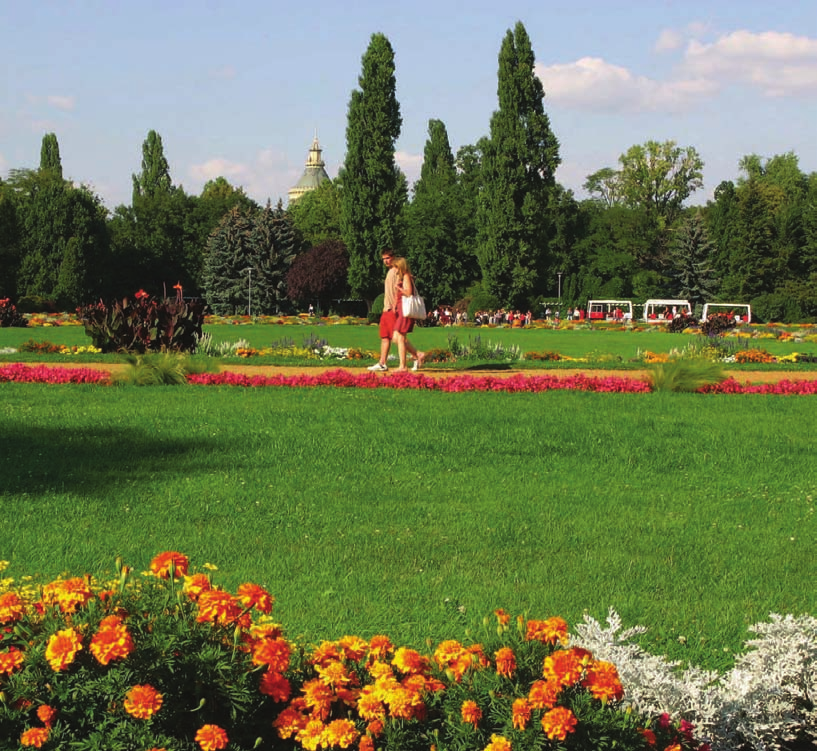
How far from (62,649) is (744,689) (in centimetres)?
183

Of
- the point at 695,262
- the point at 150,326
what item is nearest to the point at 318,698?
the point at 150,326

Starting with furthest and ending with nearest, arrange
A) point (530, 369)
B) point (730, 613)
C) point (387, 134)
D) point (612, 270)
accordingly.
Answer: point (612, 270), point (387, 134), point (530, 369), point (730, 613)

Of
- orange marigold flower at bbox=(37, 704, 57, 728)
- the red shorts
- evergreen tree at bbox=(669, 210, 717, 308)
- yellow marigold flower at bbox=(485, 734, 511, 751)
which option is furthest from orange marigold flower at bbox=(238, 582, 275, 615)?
evergreen tree at bbox=(669, 210, 717, 308)

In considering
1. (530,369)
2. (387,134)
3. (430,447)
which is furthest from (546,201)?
(430,447)

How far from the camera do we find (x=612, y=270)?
67188 millimetres

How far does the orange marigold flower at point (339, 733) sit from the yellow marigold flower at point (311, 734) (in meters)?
0.02

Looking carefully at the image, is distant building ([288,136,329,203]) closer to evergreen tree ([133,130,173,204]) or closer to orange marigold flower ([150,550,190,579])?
evergreen tree ([133,130,173,204])

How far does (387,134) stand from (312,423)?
145 ft

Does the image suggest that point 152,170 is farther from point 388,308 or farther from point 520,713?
point 520,713

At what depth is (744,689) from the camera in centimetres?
289

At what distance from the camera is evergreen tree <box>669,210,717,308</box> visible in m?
62.9

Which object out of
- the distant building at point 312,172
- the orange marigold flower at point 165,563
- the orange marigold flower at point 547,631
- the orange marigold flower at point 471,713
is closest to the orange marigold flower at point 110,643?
the orange marigold flower at point 165,563

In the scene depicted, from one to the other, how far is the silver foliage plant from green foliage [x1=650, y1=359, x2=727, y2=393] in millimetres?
9206

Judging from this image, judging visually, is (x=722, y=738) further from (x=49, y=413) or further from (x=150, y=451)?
(x=49, y=413)
